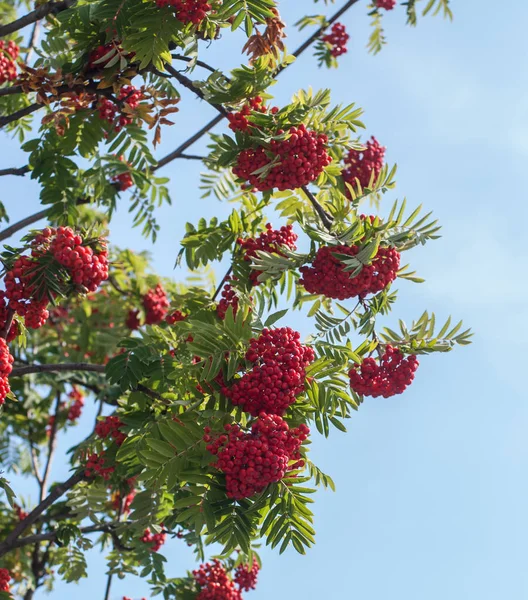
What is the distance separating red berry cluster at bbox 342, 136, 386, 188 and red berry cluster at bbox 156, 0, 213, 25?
2171 millimetres

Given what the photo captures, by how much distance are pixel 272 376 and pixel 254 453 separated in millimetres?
442

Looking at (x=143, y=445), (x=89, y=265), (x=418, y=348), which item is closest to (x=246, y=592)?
(x=143, y=445)

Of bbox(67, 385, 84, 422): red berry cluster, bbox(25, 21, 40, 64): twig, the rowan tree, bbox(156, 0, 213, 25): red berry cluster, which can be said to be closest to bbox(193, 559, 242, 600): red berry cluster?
the rowan tree

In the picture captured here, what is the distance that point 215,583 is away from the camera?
21.8 feet

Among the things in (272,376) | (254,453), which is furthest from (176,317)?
(254,453)

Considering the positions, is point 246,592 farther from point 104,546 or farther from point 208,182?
point 208,182

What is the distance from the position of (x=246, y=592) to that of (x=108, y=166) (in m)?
4.09

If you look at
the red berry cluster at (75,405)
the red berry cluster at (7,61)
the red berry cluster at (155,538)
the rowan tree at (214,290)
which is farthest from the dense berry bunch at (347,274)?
the red berry cluster at (75,405)

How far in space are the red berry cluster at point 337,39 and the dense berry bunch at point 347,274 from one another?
172 inches

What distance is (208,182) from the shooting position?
22.1ft

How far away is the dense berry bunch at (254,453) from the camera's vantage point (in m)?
3.57

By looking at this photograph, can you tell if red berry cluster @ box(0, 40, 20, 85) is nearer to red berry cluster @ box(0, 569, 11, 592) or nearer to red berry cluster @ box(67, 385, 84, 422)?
red berry cluster @ box(67, 385, 84, 422)

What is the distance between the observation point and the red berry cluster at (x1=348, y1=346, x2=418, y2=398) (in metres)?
4.53

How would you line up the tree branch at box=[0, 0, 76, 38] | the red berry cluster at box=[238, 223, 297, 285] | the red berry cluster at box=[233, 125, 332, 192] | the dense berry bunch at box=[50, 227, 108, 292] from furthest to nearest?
the red berry cluster at box=[238, 223, 297, 285]
the tree branch at box=[0, 0, 76, 38]
the red berry cluster at box=[233, 125, 332, 192]
the dense berry bunch at box=[50, 227, 108, 292]
